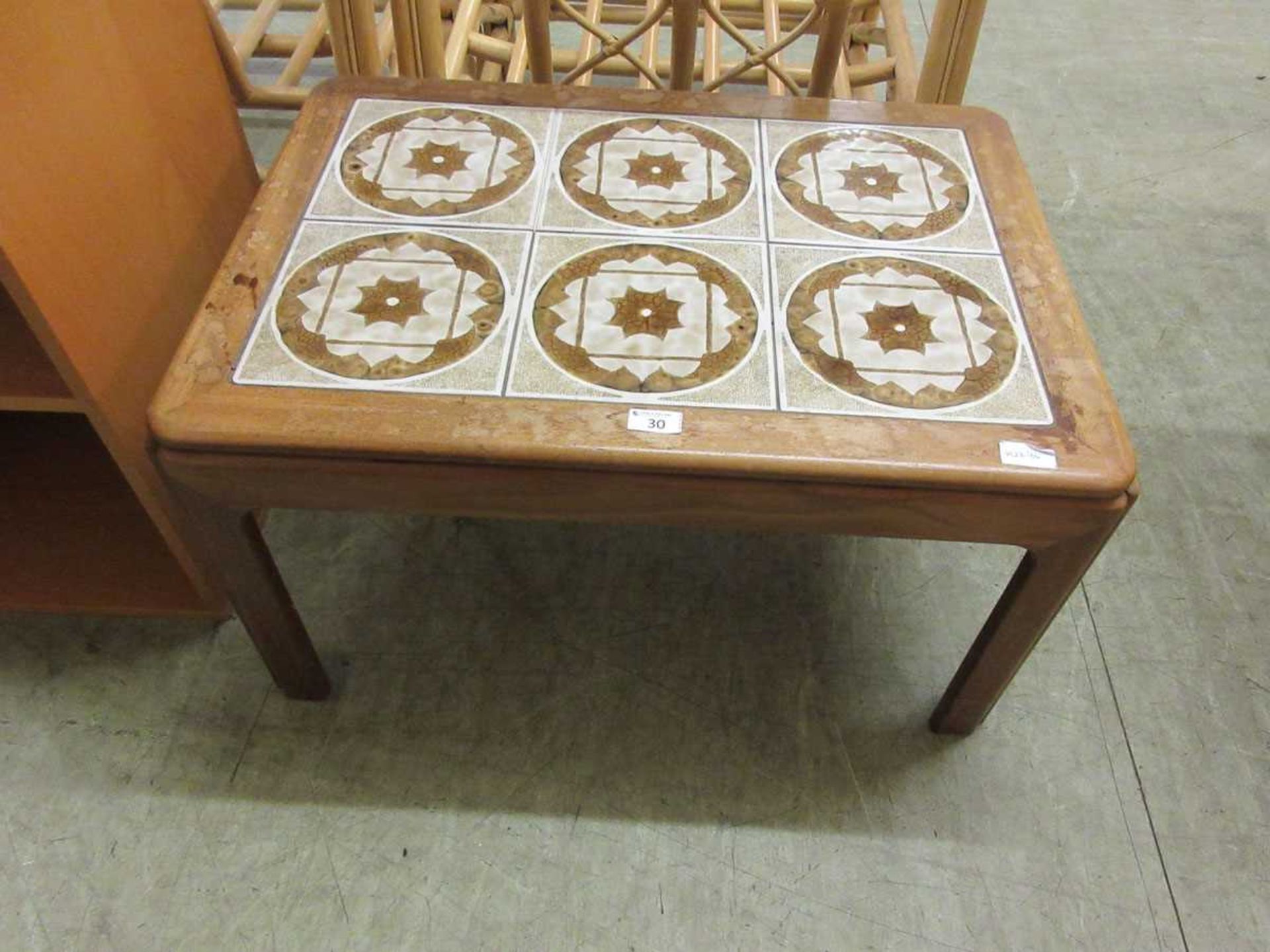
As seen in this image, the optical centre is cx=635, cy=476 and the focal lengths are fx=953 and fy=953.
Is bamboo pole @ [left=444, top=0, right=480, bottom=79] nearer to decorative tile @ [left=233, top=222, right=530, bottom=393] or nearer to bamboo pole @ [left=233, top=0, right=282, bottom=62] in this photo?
bamboo pole @ [left=233, top=0, right=282, bottom=62]

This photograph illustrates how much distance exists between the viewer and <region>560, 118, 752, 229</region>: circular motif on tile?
1.07 meters

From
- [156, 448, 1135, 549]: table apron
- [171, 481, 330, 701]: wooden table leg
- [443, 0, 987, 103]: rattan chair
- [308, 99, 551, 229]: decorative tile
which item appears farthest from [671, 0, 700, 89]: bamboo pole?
[171, 481, 330, 701]: wooden table leg

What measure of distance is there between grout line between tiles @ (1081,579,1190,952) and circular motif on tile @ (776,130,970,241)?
616mm

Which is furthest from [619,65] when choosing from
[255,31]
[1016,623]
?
[1016,623]

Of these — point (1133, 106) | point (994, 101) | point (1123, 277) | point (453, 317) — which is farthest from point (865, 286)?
point (1133, 106)

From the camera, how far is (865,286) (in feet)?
3.24

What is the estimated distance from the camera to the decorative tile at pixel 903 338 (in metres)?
0.88

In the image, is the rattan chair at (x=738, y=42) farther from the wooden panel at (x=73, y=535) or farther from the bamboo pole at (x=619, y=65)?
the wooden panel at (x=73, y=535)

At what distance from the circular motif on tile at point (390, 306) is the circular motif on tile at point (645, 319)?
72mm

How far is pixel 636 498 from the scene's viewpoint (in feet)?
2.85

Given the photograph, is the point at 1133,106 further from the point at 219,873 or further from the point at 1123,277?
the point at 219,873

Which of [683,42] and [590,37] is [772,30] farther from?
[683,42]

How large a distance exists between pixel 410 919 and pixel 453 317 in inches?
25.8

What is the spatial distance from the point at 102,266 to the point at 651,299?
593mm
